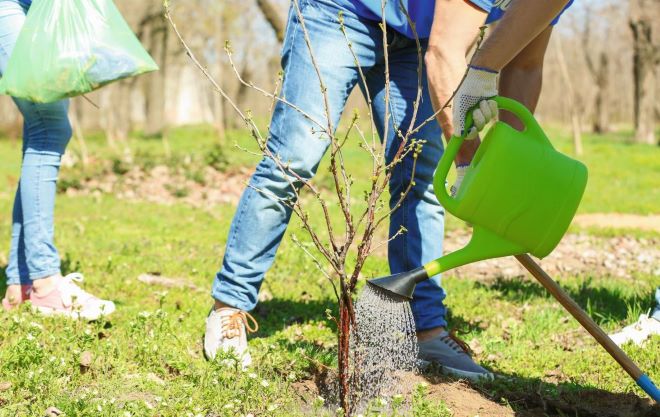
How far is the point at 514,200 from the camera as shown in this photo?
6.97 feet

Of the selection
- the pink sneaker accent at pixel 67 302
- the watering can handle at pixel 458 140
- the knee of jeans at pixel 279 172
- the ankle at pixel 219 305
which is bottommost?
the pink sneaker accent at pixel 67 302

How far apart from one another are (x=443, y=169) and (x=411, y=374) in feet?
2.73

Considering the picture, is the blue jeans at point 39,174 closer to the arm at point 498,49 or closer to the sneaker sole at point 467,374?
the sneaker sole at point 467,374

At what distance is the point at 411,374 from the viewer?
2.69m

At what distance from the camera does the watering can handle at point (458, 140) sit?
216cm

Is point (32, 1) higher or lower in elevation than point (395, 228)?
higher

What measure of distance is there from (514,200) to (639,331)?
4.83ft

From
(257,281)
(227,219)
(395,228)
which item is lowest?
(227,219)

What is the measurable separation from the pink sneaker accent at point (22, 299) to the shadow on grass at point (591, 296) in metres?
2.35

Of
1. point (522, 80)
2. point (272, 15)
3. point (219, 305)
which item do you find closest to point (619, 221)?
point (522, 80)

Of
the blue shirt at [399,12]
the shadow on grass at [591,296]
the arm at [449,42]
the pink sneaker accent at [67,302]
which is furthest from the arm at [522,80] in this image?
the pink sneaker accent at [67,302]

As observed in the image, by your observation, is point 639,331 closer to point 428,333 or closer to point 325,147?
point 428,333

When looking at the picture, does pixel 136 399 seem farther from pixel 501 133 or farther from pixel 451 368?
pixel 501 133

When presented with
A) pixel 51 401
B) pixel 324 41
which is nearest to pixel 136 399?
pixel 51 401
